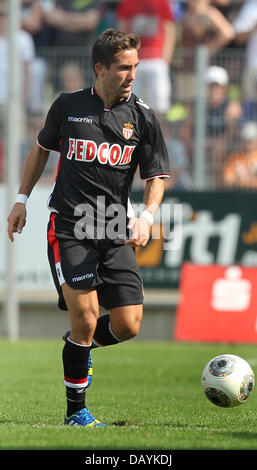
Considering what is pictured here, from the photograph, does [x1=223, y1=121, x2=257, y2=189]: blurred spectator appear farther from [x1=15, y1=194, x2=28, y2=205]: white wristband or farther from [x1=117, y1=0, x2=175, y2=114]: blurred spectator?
[x1=15, y1=194, x2=28, y2=205]: white wristband

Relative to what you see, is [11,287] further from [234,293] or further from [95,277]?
[95,277]

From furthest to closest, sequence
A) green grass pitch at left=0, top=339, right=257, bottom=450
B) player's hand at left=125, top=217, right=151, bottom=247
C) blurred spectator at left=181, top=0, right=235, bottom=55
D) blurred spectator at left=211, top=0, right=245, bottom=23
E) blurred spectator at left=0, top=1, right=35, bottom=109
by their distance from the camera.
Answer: blurred spectator at left=211, top=0, right=245, bottom=23 < blurred spectator at left=181, top=0, right=235, bottom=55 < blurred spectator at left=0, top=1, right=35, bottom=109 < player's hand at left=125, top=217, right=151, bottom=247 < green grass pitch at left=0, top=339, right=257, bottom=450

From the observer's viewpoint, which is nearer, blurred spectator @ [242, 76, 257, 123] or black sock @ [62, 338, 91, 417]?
black sock @ [62, 338, 91, 417]

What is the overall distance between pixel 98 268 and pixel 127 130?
0.97m

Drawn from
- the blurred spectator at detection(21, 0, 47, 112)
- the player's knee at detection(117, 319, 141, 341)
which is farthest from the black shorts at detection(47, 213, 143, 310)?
the blurred spectator at detection(21, 0, 47, 112)

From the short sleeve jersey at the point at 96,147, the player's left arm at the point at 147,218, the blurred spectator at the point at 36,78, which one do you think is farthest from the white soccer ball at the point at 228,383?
the blurred spectator at the point at 36,78

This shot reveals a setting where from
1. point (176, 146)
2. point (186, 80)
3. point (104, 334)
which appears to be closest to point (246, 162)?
point (176, 146)

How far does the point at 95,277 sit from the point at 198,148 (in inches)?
352

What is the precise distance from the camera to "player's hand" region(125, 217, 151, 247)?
230 inches

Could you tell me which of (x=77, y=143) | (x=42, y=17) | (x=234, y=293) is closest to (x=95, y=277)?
(x=77, y=143)

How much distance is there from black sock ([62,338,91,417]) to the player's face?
5.70 ft

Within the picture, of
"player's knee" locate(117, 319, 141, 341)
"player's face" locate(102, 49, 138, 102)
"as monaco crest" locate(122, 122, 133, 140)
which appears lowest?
"player's knee" locate(117, 319, 141, 341)

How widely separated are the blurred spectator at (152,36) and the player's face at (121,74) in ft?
28.7

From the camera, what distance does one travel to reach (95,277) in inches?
241
